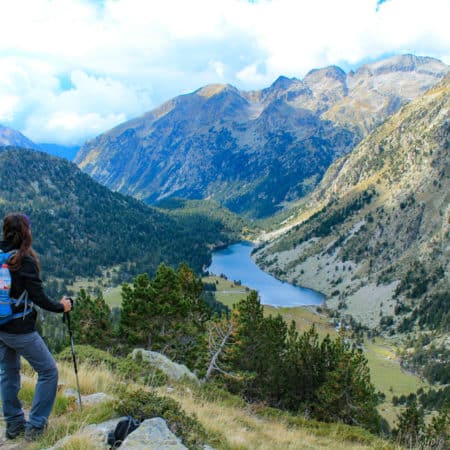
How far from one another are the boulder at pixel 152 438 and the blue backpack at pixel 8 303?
293 cm

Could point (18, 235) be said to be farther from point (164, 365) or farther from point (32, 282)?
point (164, 365)

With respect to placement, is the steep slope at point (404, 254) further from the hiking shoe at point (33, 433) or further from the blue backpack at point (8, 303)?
the blue backpack at point (8, 303)

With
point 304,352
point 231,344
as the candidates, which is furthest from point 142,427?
point 304,352

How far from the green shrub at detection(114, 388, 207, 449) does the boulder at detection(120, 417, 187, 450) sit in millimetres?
298

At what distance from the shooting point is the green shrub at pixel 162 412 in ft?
24.0

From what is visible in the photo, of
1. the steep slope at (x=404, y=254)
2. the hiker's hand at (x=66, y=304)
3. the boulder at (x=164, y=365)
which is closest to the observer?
the hiker's hand at (x=66, y=304)

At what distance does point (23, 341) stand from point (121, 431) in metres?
2.45

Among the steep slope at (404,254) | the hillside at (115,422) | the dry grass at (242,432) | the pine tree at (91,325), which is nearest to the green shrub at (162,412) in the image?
the hillside at (115,422)

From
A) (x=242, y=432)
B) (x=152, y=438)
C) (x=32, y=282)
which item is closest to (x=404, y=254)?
(x=242, y=432)

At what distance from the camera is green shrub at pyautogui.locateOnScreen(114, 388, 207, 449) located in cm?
731

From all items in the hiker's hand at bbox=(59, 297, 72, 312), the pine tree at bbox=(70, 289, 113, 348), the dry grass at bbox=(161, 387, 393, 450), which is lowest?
the pine tree at bbox=(70, 289, 113, 348)

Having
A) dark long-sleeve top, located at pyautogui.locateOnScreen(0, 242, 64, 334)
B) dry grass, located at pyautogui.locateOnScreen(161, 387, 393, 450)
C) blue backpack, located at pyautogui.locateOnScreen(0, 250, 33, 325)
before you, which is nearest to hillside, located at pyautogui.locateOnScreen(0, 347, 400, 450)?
dry grass, located at pyautogui.locateOnScreen(161, 387, 393, 450)

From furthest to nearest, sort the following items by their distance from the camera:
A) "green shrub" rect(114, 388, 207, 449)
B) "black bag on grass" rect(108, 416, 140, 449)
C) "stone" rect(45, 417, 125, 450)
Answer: "green shrub" rect(114, 388, 207, 449)
"black bag on grass" rect(108, 416, 140, 449)
"stone" rect(45, 417, 125, 450)

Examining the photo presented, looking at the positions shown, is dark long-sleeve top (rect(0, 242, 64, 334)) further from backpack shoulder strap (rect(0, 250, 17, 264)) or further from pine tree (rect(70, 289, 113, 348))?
pine tree (rect(70, 289, 113, 348))
